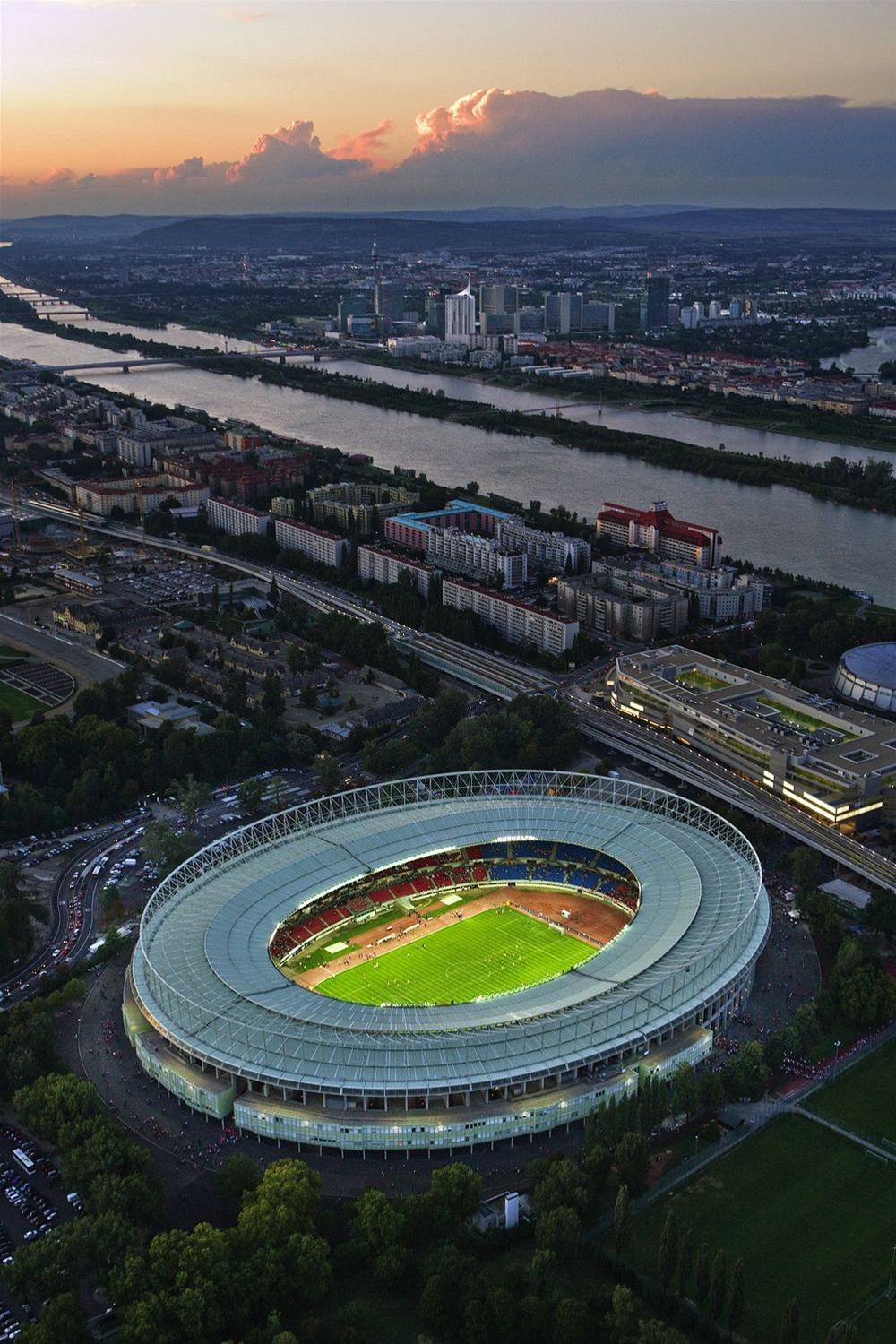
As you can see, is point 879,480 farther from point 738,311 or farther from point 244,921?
point 738,311

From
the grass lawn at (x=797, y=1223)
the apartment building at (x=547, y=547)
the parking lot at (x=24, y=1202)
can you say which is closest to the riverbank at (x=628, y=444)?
the apartment building at (x=547, y=547)

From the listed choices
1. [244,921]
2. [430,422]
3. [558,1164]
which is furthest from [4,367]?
[558,1164]

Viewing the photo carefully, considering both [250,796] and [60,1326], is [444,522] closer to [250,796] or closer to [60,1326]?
[250,796]

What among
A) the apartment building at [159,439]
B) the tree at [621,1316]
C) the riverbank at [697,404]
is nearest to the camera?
the tree at [621,1316]

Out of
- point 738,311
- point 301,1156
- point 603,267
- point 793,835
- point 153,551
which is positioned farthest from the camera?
point 603,267

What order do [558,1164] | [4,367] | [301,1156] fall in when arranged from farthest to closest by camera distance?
[4,367]
[301,1156]
[558,1164]

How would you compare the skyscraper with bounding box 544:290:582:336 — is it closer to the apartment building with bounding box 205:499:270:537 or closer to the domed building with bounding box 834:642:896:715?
the apartment building with bounding box 205:499:270:537

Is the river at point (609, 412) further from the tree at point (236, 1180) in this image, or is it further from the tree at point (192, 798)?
the tree at point (236, 1180)
